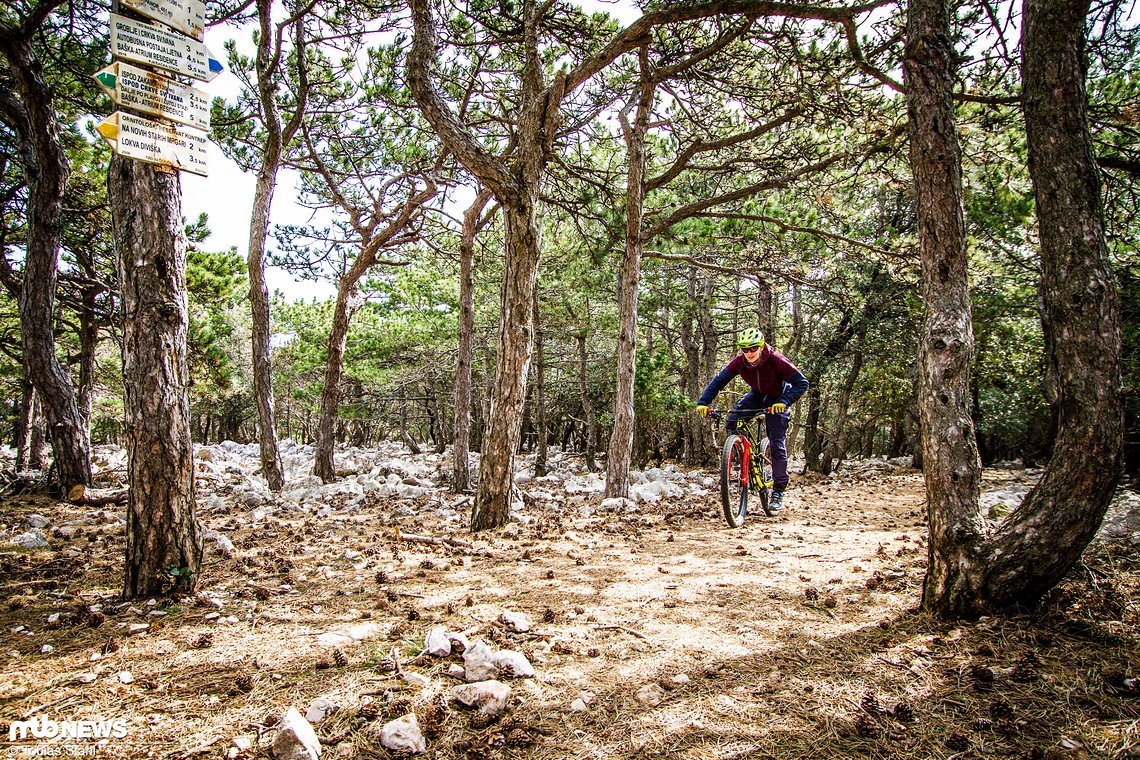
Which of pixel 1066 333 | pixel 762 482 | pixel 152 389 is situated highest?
pixel 1066 333

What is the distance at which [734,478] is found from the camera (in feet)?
18.6

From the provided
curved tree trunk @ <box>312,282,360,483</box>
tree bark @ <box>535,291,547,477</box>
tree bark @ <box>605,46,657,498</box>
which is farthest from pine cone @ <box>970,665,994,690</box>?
curved tree trunk @ <box>312,282,360,483</box>

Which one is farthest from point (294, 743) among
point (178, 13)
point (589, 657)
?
point (178, 13)

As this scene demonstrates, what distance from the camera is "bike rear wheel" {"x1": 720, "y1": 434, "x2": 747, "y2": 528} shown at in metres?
5.32

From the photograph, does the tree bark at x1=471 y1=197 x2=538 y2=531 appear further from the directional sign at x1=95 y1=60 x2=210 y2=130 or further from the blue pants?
the directional sign at x1=95 y1=60 x2=210 y2=130

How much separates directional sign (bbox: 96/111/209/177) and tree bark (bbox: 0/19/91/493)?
5.30m

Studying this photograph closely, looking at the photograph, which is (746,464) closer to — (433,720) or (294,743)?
(433,720)

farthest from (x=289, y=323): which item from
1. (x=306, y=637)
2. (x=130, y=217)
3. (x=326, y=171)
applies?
(x=306, y=637)

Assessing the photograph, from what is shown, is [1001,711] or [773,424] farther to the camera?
[773,424]

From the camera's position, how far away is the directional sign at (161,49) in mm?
2801

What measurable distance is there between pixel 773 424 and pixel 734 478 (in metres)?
0.74

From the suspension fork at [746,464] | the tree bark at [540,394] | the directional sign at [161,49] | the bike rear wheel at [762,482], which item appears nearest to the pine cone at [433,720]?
the directional sign at [161,49]

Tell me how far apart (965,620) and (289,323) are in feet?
57.6

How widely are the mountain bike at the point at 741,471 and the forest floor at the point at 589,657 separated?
1259 millimetres
